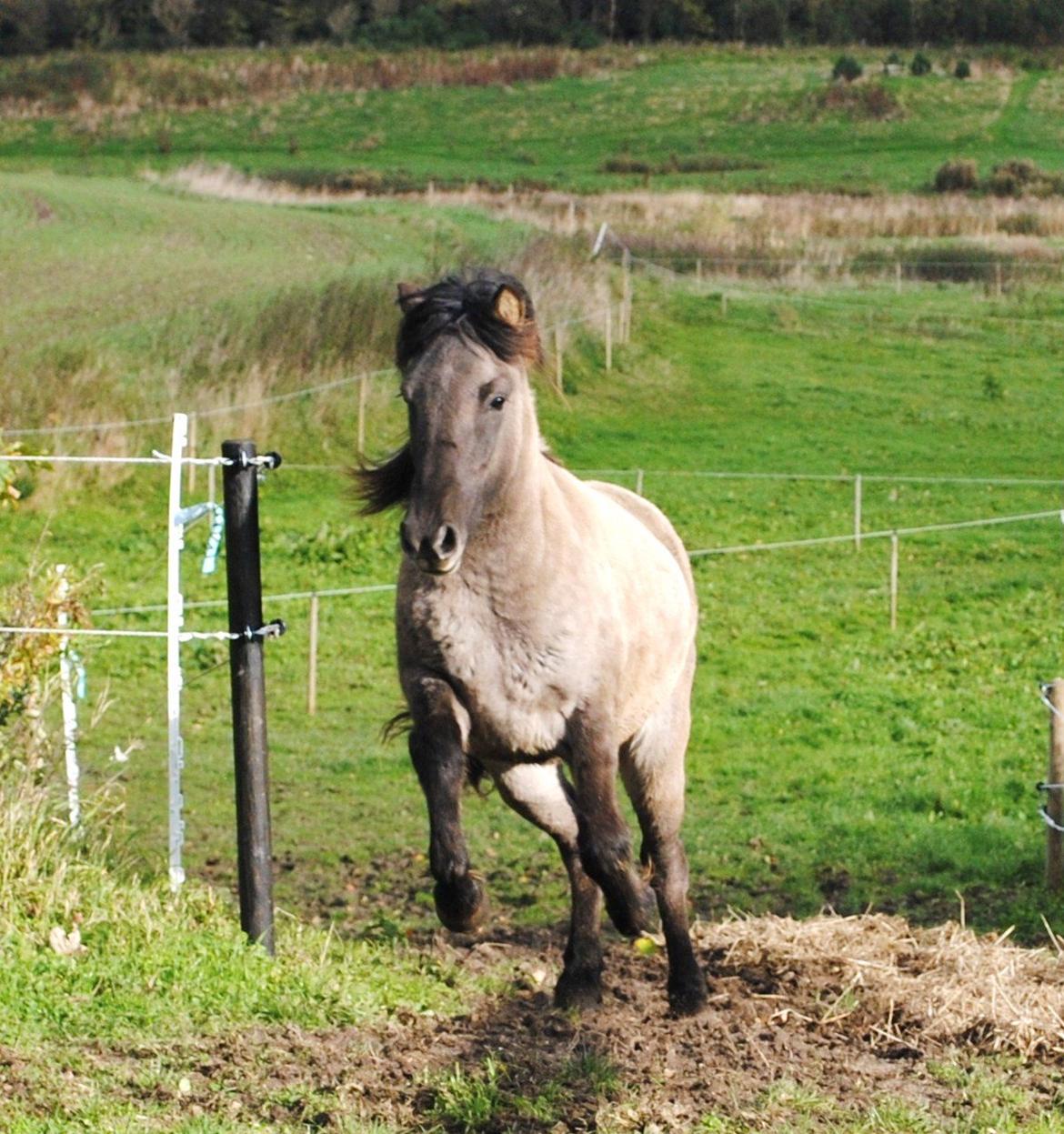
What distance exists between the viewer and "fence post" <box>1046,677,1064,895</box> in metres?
9.38

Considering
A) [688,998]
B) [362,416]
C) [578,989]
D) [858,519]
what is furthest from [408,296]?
[362,416]

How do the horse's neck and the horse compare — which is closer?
the horse

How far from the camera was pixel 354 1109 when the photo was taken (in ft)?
17.4

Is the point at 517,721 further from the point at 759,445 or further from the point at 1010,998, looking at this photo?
the point at 759,445

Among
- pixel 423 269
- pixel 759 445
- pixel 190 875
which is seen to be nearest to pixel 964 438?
pixel 759 445

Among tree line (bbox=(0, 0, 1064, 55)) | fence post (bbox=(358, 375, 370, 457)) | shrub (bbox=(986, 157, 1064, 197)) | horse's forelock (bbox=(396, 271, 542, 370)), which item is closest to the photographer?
horse's forelock (bbox=(396, 271, 542, 370))

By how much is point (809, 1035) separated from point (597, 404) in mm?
19111

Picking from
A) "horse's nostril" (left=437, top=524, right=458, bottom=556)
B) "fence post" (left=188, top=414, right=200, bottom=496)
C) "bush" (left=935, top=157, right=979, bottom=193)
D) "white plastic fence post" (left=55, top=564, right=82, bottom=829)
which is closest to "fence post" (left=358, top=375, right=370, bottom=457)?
"fence post" (left=188, top=414, right=200, bottom=496)

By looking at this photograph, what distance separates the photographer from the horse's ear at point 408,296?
5871mm

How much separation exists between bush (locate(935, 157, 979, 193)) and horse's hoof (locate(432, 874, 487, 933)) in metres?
34.4

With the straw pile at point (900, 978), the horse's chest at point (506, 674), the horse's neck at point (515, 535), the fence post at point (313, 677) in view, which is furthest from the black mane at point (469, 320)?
the fence post at point (313, 677)

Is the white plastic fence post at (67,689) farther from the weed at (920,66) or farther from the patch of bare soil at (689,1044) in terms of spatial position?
the weed at (920,66)

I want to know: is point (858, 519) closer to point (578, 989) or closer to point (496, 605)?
point (578, 989)

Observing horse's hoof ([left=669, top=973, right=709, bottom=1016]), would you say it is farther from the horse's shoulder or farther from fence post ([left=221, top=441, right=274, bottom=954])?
the horse's shoulder
